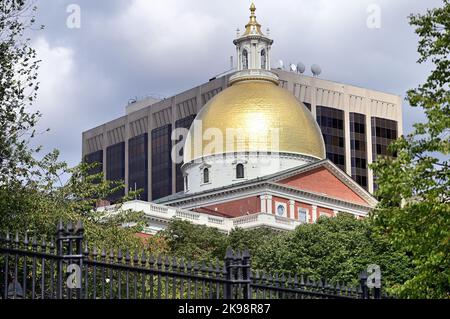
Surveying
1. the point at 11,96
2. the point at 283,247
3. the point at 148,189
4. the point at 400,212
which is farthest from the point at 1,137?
the point at 148,189

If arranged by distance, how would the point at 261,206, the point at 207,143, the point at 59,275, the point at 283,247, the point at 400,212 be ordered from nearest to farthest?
the point at 59,275 → the point at 400,212 → the point at 283,247 → the point at 261,206 → the point at 207,143

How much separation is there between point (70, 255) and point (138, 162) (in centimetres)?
12205

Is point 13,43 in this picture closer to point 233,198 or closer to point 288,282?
point 288,282

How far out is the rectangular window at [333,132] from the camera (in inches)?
Answer: 5153

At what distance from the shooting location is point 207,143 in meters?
91.1

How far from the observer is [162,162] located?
438ft

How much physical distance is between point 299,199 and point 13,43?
63.1 meters

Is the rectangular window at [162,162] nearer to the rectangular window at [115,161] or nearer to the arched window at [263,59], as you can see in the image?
the rectangular window at [115,161]

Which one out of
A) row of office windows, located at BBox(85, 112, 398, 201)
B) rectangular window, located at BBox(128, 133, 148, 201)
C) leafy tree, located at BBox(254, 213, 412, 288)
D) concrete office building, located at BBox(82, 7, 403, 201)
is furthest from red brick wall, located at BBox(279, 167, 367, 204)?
rectangular window, located at BBox(128, 133, 148, 201)

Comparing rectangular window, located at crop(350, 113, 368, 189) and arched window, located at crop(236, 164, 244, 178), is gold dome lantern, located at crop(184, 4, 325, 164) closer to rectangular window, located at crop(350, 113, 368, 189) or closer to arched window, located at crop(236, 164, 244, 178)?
arched window, located at crop(236, 164, 244, 178)

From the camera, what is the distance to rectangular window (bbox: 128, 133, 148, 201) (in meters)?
137

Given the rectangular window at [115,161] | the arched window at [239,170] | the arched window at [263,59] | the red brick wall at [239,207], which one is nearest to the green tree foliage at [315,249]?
the red brick wall at [239,207]

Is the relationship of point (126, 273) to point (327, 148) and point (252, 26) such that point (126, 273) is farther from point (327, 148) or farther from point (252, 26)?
point (327, 148)
